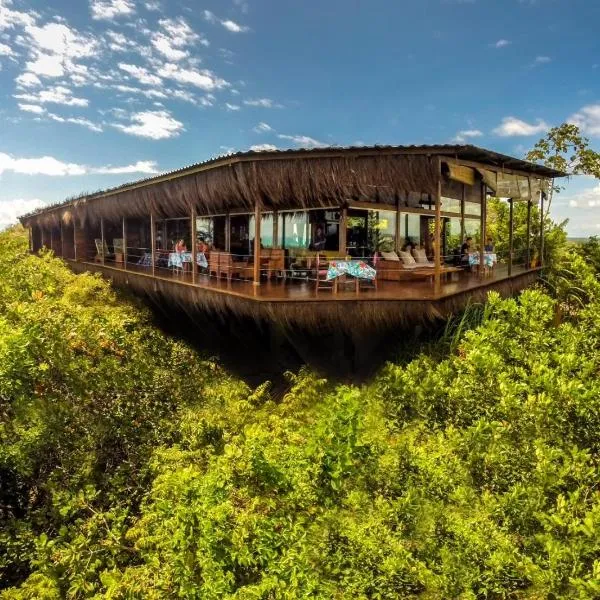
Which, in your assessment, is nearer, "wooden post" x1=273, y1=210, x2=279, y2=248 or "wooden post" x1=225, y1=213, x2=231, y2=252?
"wooden post" x1=273, y1=210, x2=279, y2=248

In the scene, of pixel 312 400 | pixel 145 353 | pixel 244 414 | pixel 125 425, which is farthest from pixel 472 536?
pixel 145 353

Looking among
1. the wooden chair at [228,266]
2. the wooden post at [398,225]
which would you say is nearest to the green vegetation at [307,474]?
the wooden chair at [228,266]

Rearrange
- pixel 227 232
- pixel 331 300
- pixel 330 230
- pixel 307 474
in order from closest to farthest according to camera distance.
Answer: pixel 307 474 → pixel 331 300 → pixel 330 230 → pixel 227 232

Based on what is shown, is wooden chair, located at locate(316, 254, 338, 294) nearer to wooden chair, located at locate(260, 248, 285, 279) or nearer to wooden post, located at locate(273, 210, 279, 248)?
wooden chair, located at locate(260, 248, 285, 279)

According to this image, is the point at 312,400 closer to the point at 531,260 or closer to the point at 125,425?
the point at 125,425

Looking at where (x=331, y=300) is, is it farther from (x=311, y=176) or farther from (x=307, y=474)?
(x=307, y=474)

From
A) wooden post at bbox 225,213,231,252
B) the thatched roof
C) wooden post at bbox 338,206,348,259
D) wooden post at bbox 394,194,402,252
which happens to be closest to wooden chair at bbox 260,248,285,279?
wooden post at bbox 338,206,348,259

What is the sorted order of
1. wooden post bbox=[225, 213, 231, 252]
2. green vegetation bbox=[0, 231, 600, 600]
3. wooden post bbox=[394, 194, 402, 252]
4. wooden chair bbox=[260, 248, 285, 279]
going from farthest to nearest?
1. wooden post bbox=[225, 213, 231, 252]
2. wooden post bbox=[394, 194, 402, 252]
3. wooden chair bbox=[260, 248, 285, 279]
4. green vegetation bbox=[0, 231, 600, 600]

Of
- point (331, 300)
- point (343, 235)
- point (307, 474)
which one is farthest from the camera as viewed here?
point (343, 235)

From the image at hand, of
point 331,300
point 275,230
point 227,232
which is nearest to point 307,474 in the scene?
point 331,300
